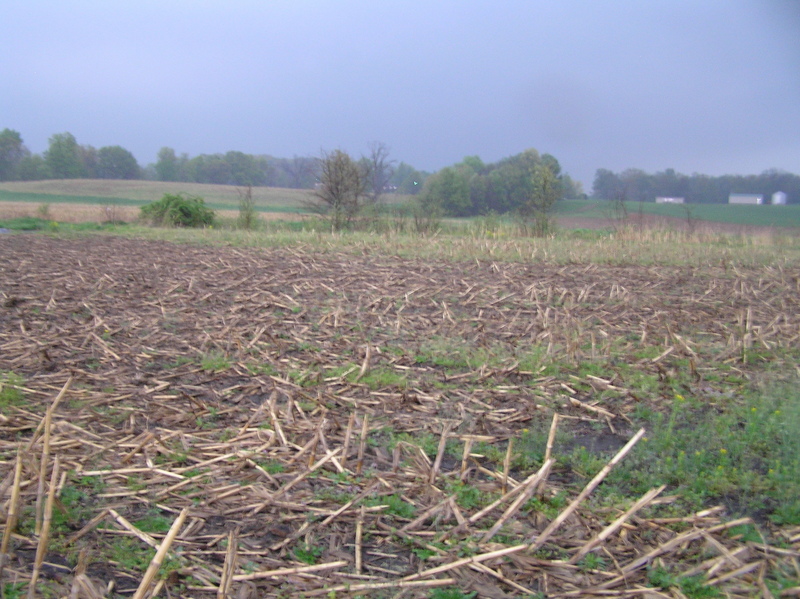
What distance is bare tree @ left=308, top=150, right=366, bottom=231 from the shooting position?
23.6m

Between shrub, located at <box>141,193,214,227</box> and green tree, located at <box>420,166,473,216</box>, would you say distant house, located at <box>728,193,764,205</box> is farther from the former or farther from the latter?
shrub, located at <box>141,193,214,227</box>

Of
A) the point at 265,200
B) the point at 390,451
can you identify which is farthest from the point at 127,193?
the point at 390,451

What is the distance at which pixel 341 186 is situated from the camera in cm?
2372

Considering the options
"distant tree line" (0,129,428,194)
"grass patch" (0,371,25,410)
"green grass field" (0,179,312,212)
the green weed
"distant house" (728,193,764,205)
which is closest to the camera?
"grass patch" (0,371,25,410)

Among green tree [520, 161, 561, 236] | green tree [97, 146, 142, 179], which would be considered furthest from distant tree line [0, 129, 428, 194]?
green tree [520, 161, 561, 236]

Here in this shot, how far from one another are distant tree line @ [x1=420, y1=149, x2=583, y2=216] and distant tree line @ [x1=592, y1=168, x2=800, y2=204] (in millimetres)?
1759

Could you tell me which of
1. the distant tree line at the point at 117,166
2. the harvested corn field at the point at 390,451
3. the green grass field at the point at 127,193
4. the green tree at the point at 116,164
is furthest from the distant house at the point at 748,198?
the green tree at the point at 116,164

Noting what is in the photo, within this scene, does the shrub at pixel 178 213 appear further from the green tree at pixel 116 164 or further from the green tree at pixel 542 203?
the green tree at pixel 116 164

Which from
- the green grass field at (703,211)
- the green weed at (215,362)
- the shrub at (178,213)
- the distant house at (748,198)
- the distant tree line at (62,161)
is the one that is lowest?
the green weed at (215,362)

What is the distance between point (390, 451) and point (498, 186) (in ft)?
84.3

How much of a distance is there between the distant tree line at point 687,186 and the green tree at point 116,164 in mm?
53564

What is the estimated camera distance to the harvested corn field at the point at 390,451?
2.52 metres

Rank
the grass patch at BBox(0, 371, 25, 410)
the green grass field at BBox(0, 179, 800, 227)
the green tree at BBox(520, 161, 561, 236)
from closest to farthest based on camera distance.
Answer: the grass patch at BBox(0, 371, 25, 410)
the green tree at BBox(520, 161, 561, 236)
the green grass field at BBox(0, 179, 800, 227)

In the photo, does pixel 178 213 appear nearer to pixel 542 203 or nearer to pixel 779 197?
pixel 542 203
